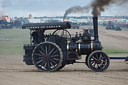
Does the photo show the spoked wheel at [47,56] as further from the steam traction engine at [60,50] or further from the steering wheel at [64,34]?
the steering wheel at [64,34]

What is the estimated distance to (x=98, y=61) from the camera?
18.8 metres

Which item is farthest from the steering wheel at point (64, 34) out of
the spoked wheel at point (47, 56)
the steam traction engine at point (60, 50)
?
the spoked wheel at point (47, 56)

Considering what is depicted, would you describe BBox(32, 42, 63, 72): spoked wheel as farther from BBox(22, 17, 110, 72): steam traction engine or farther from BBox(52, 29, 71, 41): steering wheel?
BBox(52, 29, 71, 41): steering wheel

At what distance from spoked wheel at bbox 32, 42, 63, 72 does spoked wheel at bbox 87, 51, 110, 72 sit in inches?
53.5

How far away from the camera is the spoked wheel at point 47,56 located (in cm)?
1869

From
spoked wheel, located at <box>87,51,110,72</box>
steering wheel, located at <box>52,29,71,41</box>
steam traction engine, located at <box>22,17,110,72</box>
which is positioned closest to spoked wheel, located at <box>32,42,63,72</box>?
steam traction engine, located at <box>22,17,110,72</box>

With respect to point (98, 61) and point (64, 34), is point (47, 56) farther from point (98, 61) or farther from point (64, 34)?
point (98, 61)

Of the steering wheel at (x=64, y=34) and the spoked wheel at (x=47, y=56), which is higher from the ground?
the steering wheel at (x=64, y=34)

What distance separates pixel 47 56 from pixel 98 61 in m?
2.27

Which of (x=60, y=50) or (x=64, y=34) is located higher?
(x=64, y=34)

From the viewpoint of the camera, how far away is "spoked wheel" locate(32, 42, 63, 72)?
18688mm

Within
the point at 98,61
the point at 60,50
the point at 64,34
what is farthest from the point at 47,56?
the point at 98,61

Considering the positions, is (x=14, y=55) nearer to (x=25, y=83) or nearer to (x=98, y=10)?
(x=98, y=10)

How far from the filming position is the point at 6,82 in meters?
15.2
